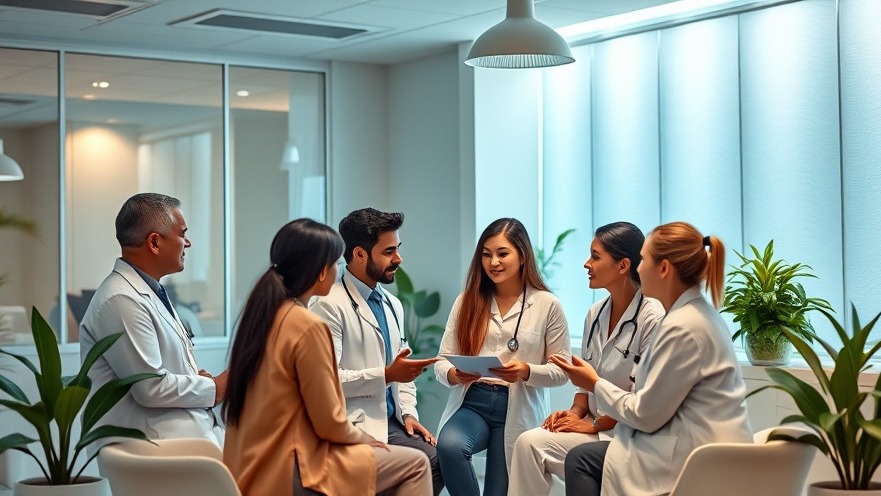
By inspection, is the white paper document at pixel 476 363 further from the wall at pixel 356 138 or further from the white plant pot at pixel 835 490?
the wall at pixel 356 138

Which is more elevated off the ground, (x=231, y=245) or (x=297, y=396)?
(x=231, y=245)

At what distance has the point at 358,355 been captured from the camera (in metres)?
4.34

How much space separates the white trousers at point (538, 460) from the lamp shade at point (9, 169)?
155 inches

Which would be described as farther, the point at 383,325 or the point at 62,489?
the point at 383,325

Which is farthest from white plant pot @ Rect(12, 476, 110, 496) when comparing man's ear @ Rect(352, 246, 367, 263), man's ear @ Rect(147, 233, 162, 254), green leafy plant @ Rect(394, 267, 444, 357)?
green leafy plant @ Rect(394, 267, 444, 357)

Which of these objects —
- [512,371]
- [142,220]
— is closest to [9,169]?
[142,220]

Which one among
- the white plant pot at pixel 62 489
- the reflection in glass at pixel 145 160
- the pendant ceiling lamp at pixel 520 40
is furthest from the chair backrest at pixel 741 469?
the reflection in glass at pixel 145 160

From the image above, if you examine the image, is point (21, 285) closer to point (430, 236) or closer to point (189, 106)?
point (189, 106)

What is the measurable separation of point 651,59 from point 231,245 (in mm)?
3069

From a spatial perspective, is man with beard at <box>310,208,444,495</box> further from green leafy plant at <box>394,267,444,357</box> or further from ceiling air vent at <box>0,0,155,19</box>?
green leafy plant at <box>394,267,444,357</box>

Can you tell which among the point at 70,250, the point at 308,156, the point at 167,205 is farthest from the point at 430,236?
the point at 167,205

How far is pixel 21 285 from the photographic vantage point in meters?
6.71

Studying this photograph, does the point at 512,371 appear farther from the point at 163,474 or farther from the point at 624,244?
the point at 163,474

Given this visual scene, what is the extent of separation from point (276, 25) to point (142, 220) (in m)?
2.74
